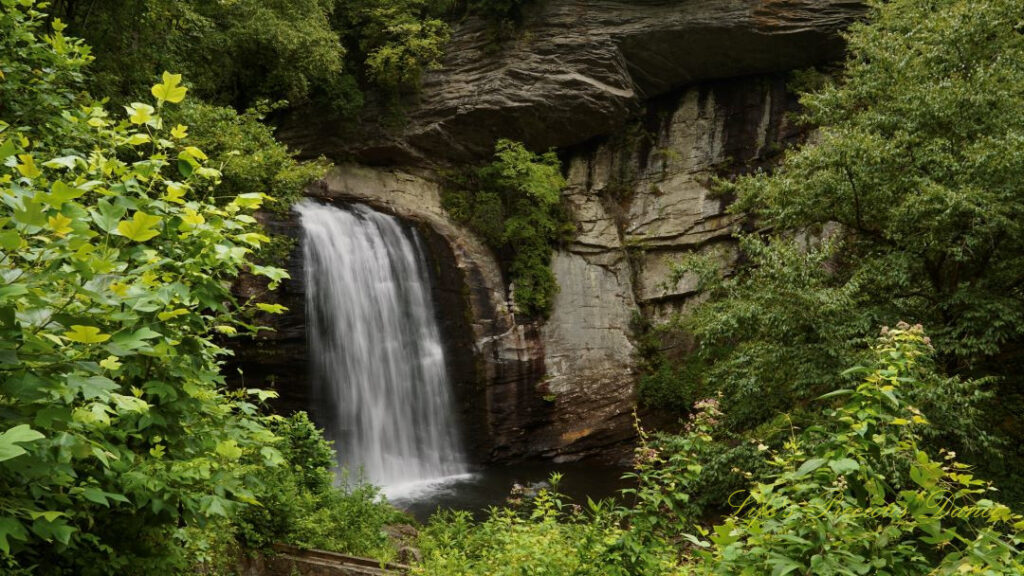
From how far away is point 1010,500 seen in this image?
7219 mm

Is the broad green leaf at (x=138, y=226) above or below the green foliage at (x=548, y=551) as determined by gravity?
above

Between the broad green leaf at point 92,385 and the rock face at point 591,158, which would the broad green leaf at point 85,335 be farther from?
the rock face at point 591,158

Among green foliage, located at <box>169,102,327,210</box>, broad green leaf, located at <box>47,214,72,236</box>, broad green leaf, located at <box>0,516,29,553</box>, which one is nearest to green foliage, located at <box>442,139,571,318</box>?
green foliage, located at <box>169,102,327,210</box>

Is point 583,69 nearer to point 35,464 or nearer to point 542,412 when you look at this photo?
point 542,412

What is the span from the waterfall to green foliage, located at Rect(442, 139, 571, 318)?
2.59 m

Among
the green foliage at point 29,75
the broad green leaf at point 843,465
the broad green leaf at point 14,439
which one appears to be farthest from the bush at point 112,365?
the broad green leaf at point 843,465

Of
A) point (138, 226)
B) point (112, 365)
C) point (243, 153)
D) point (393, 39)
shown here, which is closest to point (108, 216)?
point (138, 226)

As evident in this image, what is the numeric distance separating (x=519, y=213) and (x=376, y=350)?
6015 mm

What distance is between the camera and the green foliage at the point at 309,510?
5855 mm

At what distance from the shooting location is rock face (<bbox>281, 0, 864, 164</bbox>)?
1738 cm

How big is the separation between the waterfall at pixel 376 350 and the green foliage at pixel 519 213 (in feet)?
8.48

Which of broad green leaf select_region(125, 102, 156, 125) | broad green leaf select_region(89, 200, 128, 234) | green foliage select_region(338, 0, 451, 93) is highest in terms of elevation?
green foliage select_region(338, 0, 451, 93)

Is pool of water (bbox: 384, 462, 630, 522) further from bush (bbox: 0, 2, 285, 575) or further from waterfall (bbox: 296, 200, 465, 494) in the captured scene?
bush (bbox: 0, 2, 285, 575)

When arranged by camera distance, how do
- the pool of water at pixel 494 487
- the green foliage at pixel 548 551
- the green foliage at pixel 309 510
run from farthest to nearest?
the pool of water at pixel 494 487 → the green foliage at pixel 309 510 → the green foliage at pixel 548 551
